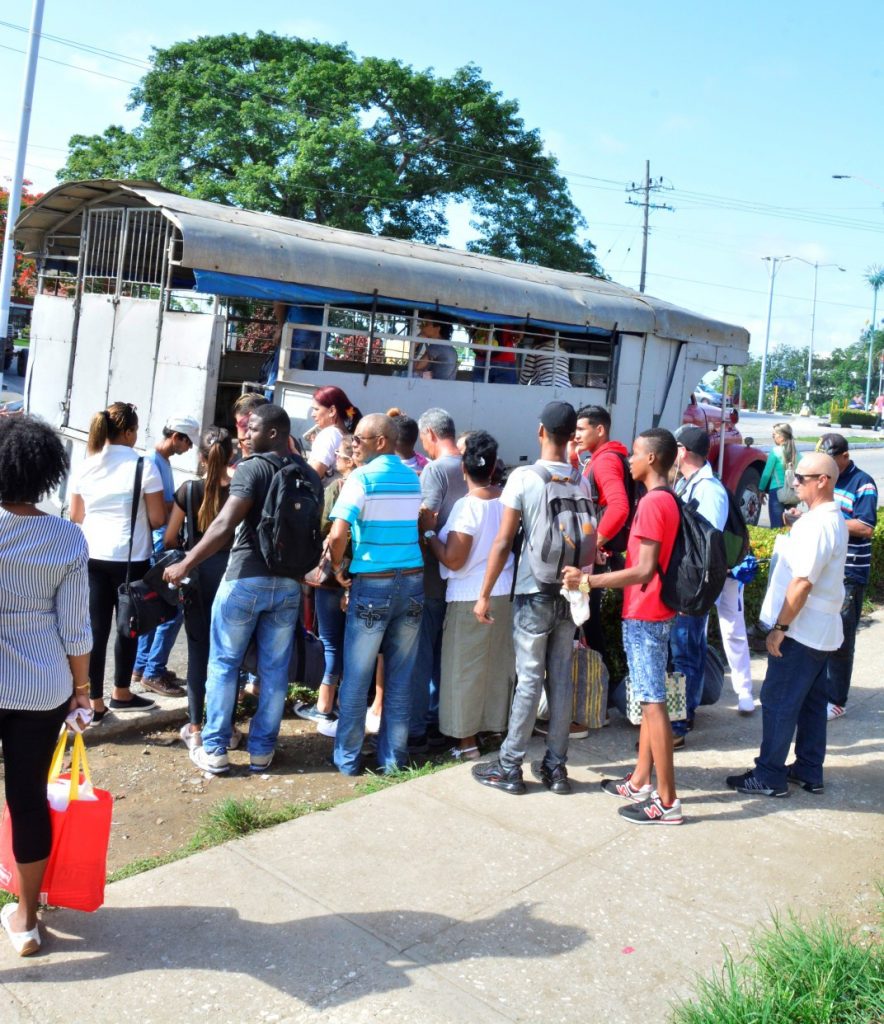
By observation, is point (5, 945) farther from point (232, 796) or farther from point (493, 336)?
point (493, 336)

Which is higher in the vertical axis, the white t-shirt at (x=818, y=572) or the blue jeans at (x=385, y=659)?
the white t-shirt at (x=818, y=572)

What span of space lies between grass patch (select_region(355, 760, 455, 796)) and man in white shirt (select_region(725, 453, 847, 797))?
1476mm

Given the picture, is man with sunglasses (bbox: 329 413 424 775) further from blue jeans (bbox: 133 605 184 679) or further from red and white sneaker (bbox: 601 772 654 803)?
blue jeans (bbox: 133 605 184 679)

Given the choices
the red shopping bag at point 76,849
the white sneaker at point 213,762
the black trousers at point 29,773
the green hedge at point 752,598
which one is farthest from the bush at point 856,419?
the black trousers at point 29,773

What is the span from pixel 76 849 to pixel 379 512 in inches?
80.0

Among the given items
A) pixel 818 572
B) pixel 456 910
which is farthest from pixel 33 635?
pixel 818 572

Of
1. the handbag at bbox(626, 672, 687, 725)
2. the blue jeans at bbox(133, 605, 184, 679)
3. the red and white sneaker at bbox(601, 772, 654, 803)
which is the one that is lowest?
the red and white sneaker at bbox(601, 772, 654, 803)

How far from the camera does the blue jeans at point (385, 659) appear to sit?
4797mm

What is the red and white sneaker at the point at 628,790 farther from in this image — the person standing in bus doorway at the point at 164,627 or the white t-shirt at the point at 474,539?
the person standing in bus doorway at the point at 164,627

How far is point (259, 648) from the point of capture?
4816mm

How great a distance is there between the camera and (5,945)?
10.7 ft

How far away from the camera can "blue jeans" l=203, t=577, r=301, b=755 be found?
4672 mm

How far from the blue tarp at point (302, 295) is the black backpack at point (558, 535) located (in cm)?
503

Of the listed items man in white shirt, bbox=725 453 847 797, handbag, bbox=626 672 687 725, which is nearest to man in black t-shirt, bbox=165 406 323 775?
handbag, bbox=626 672 687 725
